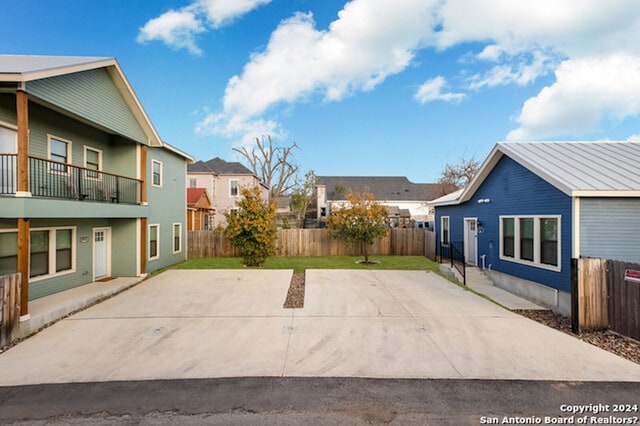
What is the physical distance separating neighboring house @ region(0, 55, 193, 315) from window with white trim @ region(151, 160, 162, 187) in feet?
0.16

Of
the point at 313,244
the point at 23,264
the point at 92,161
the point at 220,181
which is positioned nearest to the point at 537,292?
the point at 313,244

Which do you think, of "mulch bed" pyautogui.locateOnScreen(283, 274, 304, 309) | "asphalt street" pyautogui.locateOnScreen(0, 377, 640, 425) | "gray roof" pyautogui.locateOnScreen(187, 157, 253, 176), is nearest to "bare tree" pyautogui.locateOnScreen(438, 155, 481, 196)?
"gray roof" pyautogui.locateOnScreen(187, 157, 253, 176)

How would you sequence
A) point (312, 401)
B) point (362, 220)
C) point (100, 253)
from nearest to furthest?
1. point (312, 401)
2. point (100, 253)
3. point (362, 220)

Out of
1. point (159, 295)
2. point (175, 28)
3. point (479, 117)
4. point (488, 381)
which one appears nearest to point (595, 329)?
point (488, 381)

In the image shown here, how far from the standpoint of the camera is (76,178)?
9398mm

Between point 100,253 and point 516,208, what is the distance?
15.2m

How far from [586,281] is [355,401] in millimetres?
5737

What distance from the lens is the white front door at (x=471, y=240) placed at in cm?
1267

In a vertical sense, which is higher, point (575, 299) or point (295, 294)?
point (575, 299)

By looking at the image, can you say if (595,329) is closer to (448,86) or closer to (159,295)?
(159,295)

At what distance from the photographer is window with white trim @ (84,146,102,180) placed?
33.7 ft

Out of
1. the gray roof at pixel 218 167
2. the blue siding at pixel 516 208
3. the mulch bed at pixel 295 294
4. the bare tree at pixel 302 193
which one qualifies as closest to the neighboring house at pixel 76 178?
the mulch bed at pixel 295 294

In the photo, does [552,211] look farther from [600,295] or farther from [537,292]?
[600,295]

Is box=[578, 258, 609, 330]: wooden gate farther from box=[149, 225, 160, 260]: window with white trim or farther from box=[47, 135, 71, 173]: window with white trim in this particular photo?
box=[149, 225, 160, 260]: window with white trim
